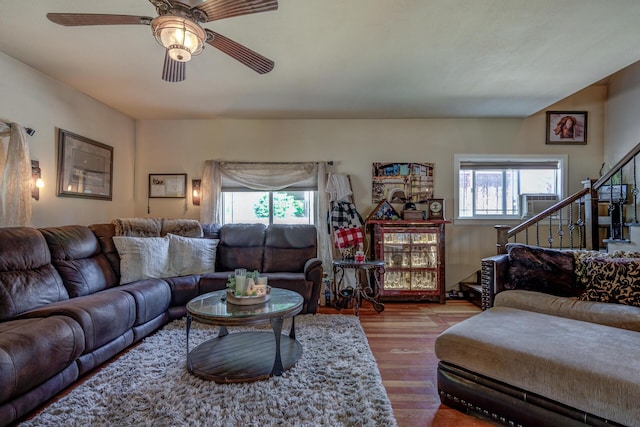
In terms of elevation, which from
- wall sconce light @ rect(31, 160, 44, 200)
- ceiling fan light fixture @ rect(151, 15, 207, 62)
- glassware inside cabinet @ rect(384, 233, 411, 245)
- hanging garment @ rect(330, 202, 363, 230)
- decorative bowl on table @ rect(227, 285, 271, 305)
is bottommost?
decorative bowl on table @ rect(227, 285, 271, 305)

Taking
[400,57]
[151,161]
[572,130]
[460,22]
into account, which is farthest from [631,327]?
[151,161]

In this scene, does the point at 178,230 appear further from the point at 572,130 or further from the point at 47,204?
the point at 572,130

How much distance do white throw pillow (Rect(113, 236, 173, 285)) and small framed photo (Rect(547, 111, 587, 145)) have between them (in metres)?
5.38

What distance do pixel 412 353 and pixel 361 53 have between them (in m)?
2.58

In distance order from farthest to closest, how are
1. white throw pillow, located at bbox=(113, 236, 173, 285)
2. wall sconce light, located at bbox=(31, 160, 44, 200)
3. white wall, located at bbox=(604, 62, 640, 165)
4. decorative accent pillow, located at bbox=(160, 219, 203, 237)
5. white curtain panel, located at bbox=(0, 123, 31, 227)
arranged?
white wall, located at bbox=(604, 62, 640, 165)
decorative accent pillow, located at bbox=(160, 219, 203, 237)
white throw pillow, located at bbox=(113, 236, 173, 285)
wall sconce light, located at bbox=(31, 160, 44, 200)
white curtain panel, located at bbox=(0, 123, 31, 227)

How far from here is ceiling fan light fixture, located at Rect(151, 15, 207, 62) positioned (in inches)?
61.0

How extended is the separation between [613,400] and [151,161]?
204 inches

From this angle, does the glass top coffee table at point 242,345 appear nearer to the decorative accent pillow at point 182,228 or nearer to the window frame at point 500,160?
the decorative accent pillow at point 182,228

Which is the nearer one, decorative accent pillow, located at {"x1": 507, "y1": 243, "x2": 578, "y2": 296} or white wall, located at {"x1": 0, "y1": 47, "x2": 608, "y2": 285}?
decorative accent pillow, located at {"x1": 507, "y1": 243, "x2": 578, "y2": 296}

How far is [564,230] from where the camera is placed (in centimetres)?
431

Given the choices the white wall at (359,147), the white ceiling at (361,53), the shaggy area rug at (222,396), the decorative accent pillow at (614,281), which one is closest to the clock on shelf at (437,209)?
the white wall at (359,147)

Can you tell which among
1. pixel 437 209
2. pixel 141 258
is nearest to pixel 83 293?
pixel 141 258

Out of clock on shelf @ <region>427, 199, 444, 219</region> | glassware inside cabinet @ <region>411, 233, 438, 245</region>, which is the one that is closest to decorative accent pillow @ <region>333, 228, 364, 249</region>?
glassware inside cabinet @ <region>411, 233, 438, 245</region>

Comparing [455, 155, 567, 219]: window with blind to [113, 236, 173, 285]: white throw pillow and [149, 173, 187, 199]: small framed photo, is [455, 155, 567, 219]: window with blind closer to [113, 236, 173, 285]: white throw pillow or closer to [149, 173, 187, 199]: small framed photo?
[113, 236, 173, 285]: white throw pillow
